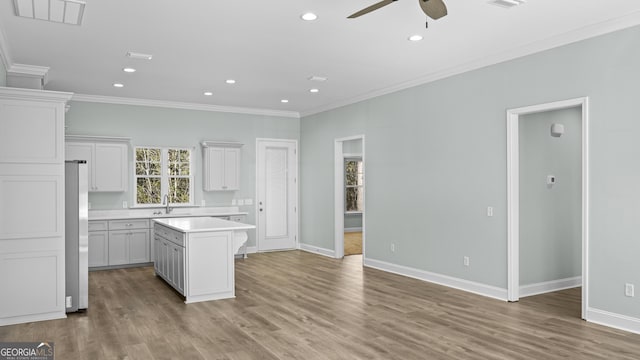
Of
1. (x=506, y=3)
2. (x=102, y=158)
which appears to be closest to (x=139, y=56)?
(x=102, y=158)

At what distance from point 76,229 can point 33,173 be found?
2.41ft

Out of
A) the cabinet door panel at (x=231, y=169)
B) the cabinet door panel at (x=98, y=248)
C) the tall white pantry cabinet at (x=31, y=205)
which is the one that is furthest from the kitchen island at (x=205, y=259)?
the cabinet door panel at (x=231, y=169)

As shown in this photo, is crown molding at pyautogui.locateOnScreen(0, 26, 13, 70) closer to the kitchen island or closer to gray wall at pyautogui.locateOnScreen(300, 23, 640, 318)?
the kitchen island

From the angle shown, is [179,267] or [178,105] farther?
[178,105]

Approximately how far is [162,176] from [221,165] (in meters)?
1.05

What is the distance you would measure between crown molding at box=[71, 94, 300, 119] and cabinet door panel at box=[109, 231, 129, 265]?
2.22m

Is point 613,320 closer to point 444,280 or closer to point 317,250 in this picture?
point 444,280

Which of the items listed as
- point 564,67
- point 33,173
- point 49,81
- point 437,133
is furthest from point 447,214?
point 49,81

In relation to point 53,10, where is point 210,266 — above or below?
below

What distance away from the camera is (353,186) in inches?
508

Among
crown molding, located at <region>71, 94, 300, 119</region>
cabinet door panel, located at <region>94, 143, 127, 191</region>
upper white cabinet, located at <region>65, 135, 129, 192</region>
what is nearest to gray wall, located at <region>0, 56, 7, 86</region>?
upper white cabinet, located at <region>65, 135, 129, 192</region>

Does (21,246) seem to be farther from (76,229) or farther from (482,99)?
(482,99)

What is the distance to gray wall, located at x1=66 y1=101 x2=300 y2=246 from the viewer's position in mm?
7730

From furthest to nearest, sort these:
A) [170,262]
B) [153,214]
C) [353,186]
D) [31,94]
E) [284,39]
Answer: [353,186], [153,214], [170,262], [284,39], [31,94]
